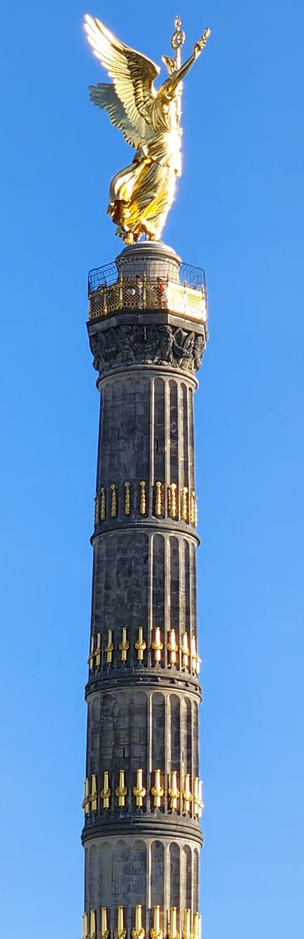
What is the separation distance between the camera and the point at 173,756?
72938mm

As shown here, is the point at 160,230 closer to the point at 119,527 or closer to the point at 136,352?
the point at 136,352

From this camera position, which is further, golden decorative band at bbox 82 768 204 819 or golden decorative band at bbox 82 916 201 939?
golden decorative band at bbox 82 768 204 819

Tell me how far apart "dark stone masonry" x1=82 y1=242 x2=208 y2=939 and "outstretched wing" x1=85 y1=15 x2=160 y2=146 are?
5.16m

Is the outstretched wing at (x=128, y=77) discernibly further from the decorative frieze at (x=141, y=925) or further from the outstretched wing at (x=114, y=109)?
the decorative frieze at (x=141, y=925)

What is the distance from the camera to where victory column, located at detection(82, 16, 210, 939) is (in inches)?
2820

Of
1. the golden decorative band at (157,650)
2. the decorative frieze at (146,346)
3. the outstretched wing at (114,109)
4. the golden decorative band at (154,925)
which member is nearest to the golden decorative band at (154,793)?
the golden decorative band at (154,925)

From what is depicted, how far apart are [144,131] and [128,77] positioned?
2.18m

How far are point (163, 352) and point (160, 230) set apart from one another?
6018mm

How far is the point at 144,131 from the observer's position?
266 ft

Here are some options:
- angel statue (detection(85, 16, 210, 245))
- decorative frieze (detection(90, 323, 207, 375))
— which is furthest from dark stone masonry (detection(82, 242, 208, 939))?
angel statue (detection(85, 16, 210, 245))

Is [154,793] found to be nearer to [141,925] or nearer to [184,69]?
[141,925]

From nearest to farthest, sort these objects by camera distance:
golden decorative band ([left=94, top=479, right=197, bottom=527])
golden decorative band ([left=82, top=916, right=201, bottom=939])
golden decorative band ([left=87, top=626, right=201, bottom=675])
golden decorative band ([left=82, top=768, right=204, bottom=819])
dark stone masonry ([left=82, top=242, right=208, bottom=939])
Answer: golden decorative band ([left=82, top=916, right=201, bottom=939]) → dark stone masonry ([left=82, top=242, right=208, bottom=939]) → golden decorative band ([left=82, top=768, right=204, bottom=819]) → golden decorative band ([left=87, top=626, right=201, bottom=675]) → golden decorative band ([left=94, top=479, right=197, bottom=527])

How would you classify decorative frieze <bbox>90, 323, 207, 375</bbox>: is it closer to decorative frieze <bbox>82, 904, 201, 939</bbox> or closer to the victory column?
the victory column

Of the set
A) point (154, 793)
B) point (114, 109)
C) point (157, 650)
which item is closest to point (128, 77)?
point (114, 109)
